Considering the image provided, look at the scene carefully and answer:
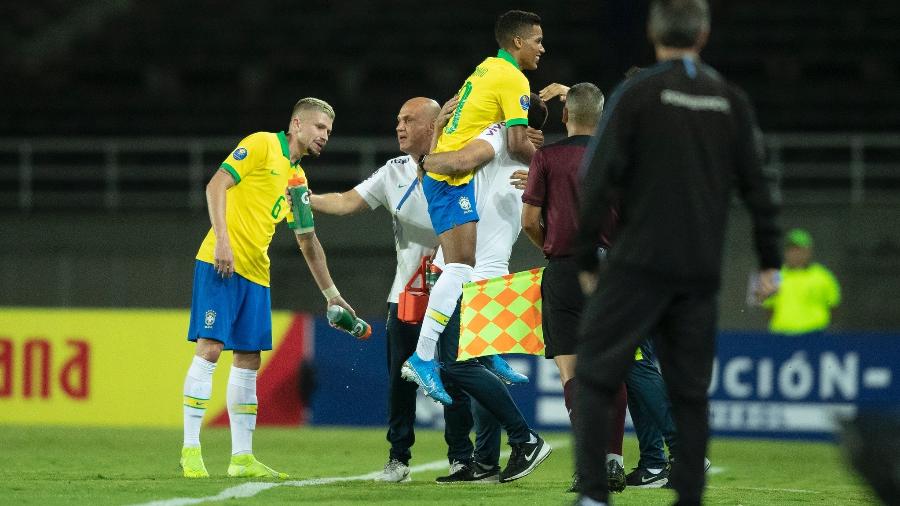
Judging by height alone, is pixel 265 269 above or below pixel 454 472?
above

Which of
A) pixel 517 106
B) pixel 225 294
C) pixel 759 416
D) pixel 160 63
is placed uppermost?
pixel 160 63

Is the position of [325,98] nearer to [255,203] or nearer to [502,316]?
[255,203]

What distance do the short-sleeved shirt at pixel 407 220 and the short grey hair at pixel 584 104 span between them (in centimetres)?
142

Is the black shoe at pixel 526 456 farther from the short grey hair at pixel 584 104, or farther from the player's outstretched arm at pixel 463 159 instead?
the short grey hair at pixel 584 104

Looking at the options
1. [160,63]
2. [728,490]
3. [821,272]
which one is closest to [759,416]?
[821,272]

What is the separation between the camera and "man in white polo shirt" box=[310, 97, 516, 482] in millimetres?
7875

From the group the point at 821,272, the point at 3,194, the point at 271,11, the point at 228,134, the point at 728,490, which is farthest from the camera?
the point at 271,11

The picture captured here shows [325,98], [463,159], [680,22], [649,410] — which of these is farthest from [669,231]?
[325,98]

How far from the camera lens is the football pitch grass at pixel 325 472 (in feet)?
21.5

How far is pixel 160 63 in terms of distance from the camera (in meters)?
22.4

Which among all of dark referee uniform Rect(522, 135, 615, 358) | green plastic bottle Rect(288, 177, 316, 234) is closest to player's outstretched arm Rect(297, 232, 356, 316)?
green plastic bottle Rect(288, 177, 316, 234)

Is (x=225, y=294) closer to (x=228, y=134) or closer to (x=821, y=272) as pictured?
(x=821, y=272)

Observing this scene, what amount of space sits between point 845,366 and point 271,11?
13.5 metres

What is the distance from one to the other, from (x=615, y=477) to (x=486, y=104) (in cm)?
215
